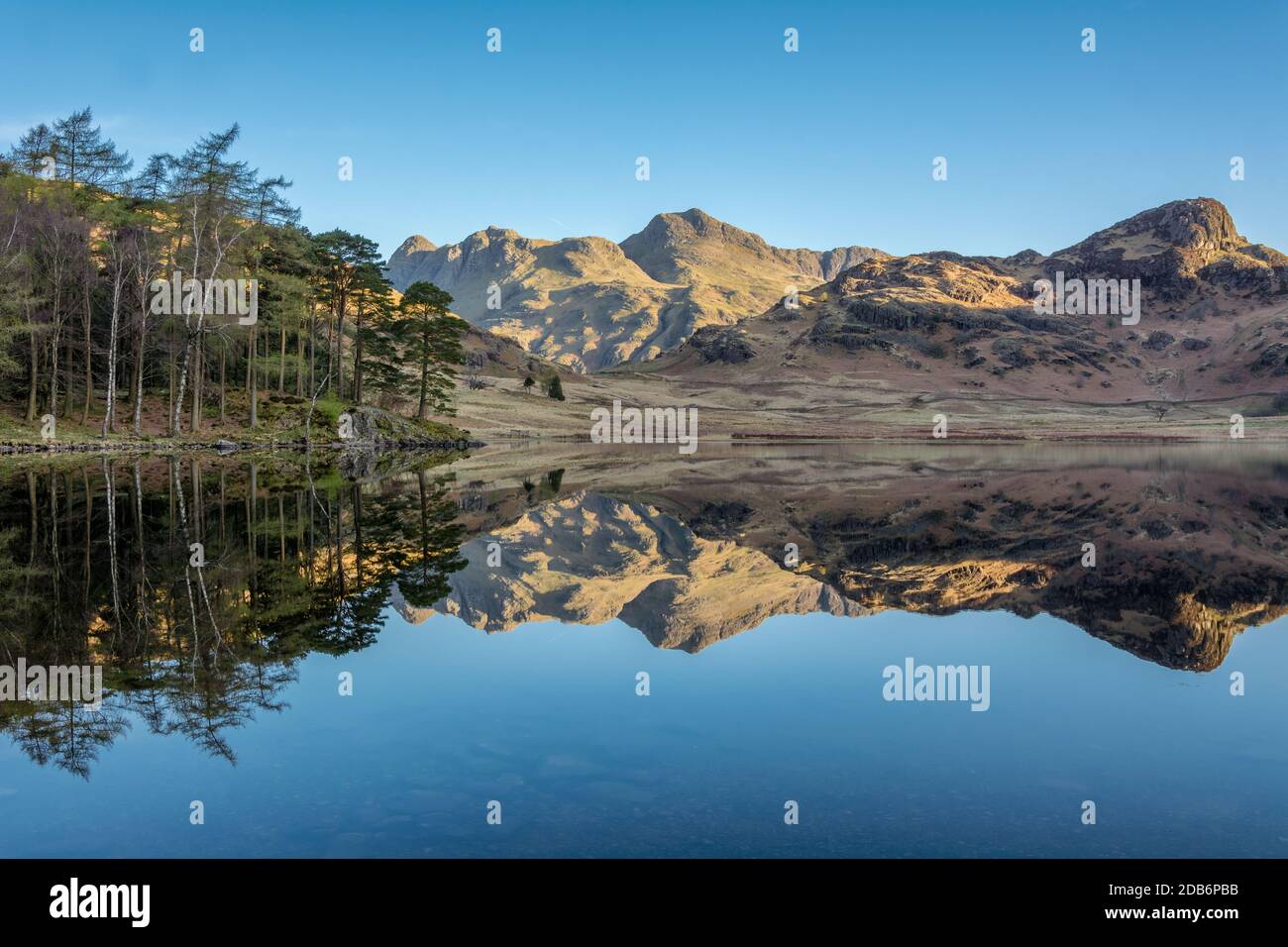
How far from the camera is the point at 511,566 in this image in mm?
23281

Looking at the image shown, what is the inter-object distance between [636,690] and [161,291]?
65.1m

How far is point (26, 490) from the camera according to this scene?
117ft

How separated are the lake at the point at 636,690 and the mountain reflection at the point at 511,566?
0.44 ft

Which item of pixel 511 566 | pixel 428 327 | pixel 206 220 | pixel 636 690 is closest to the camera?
pixel 636 690

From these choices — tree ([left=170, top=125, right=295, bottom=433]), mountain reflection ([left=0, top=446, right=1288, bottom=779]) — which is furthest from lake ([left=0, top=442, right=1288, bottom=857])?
tree ([left=170, top=125, right=295, bottom=433])

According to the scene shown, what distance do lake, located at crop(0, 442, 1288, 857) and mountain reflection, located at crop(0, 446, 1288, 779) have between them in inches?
5.3

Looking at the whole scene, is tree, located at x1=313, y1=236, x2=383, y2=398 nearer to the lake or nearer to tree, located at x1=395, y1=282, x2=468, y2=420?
tree, located at x1=395, y1=282, x2=468, y2=420

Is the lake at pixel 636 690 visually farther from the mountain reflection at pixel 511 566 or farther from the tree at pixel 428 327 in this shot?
the tree at pixel 428 327

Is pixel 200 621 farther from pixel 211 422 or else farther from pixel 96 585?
pixel 211 422

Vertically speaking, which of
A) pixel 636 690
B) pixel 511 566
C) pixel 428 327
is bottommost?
pixel 636 690

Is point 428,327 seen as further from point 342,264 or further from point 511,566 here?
point 511,566

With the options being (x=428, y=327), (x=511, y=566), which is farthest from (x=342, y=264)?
(x=511, y=566)

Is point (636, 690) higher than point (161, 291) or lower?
lower
